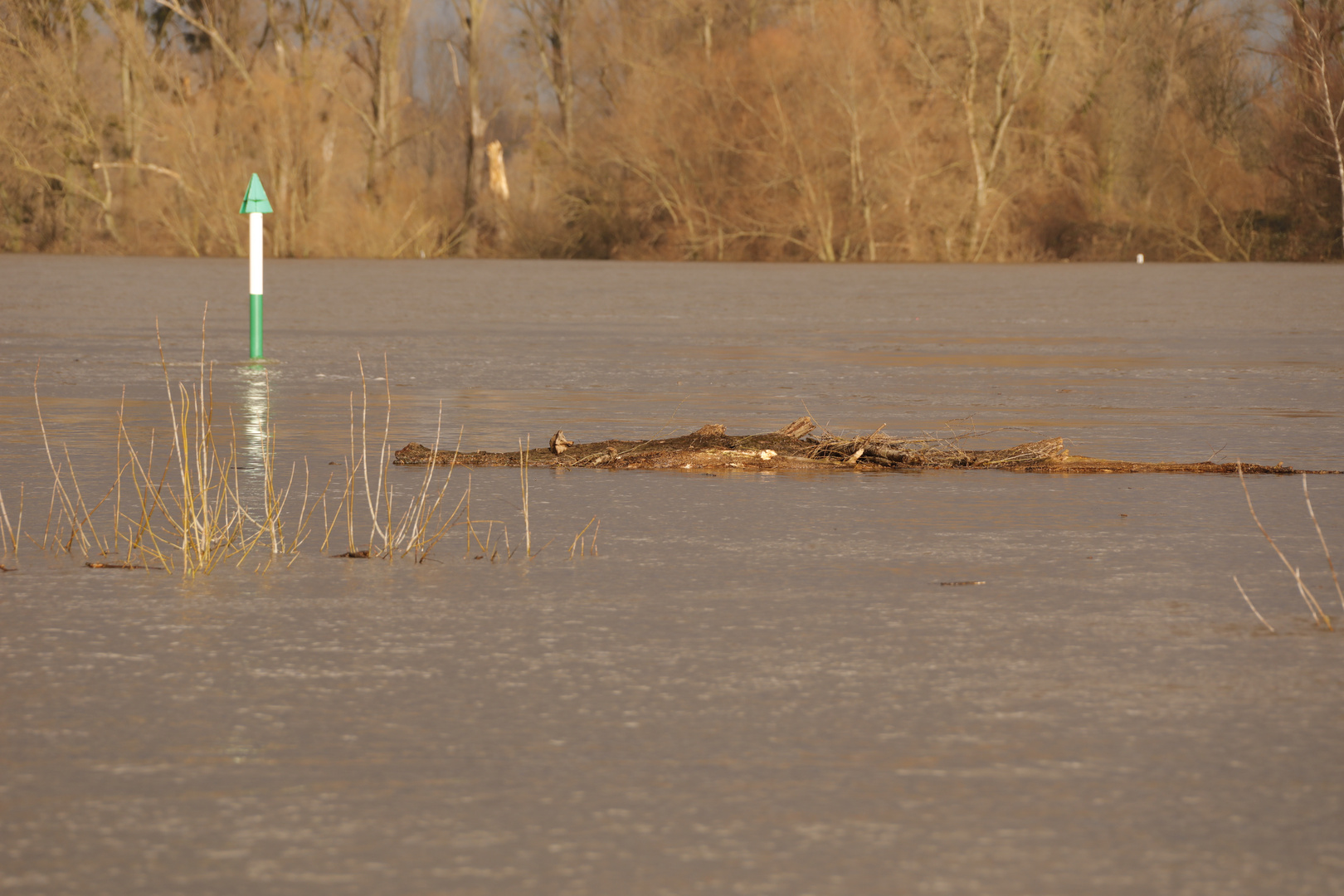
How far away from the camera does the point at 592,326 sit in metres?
21.8

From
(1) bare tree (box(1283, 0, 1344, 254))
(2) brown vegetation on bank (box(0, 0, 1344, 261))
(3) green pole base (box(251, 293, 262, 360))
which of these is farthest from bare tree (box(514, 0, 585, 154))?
(3) green pole base (box(251, 293, 262, 360))

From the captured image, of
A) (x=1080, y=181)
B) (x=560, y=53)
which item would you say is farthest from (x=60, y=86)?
(x=1080, y=181)

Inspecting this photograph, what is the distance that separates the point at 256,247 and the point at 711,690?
35.1 ft

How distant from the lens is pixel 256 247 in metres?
14.6

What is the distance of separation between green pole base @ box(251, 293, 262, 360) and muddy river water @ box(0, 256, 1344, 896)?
410 centimetres

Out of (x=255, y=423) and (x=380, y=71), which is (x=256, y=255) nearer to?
(x=255, y=423)

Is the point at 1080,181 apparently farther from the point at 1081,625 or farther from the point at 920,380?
the point at 1081,625

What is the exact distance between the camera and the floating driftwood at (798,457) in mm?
8891

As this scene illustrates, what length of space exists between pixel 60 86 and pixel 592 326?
46800 mm

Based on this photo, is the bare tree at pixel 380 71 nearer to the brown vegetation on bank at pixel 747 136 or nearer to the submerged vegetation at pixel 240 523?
the brown vegetation on bank at pixel 747 136

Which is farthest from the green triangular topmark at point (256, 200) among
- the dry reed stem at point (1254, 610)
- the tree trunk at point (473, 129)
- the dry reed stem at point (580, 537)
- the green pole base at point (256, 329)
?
the tree trunk at point (473, 129)

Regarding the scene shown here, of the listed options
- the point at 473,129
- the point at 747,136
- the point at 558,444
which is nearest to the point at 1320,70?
the point at 747,136

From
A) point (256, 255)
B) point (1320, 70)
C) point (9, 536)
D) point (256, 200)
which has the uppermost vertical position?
point (1320, 70)

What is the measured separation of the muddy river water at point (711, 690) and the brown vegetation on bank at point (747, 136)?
165 ft
